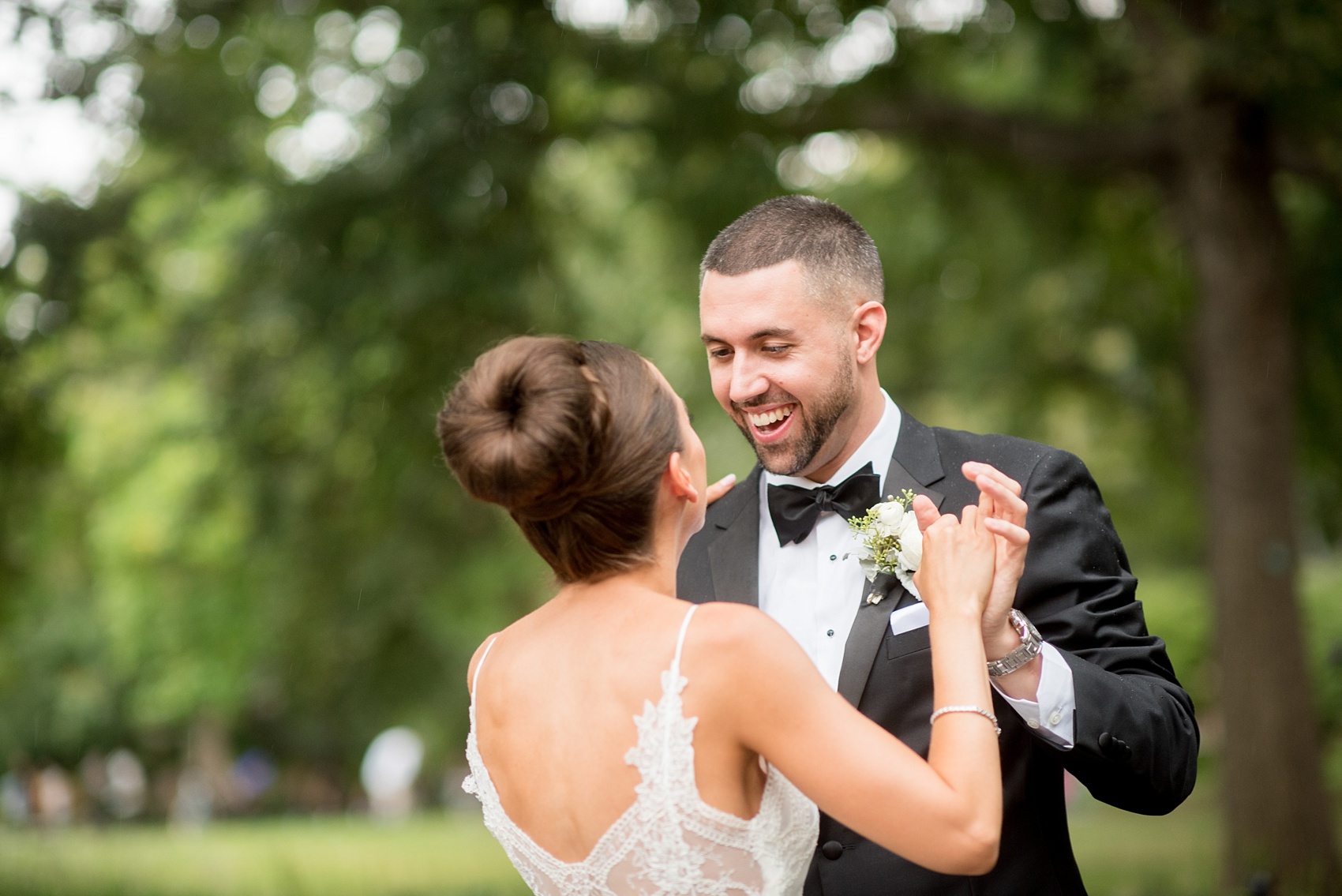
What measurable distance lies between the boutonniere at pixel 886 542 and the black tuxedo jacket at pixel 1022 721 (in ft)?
0.21

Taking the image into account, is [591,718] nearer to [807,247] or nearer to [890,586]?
[890,586]

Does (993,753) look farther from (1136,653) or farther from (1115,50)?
(1115,50)

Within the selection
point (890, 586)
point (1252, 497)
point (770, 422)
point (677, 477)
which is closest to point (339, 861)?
point (1252, 497)

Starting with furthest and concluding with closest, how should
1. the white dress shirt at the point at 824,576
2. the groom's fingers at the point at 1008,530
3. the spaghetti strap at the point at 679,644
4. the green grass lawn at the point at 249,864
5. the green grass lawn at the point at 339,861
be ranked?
the green grass lawn at the point at 249,864 → the green grass lawn at the point at 339,861 → the white dress shirt at the point at 824,576 → the groom's fingers at the point at 1008,530 → the spaghetti strap at the point at 679,644

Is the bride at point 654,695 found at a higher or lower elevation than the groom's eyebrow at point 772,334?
lower

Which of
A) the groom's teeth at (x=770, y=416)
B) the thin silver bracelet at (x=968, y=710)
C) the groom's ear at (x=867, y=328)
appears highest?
the groom's ear at (x=867, y=328)

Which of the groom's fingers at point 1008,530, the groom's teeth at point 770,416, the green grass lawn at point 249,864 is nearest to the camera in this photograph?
the groom's fingers at point 1008,530

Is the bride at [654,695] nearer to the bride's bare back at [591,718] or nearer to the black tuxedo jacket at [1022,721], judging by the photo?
the bride's bare back at [591,718]

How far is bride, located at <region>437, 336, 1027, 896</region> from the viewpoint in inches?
89.8

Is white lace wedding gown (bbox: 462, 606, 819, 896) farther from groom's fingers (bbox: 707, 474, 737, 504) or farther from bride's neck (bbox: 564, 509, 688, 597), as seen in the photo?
groom's fingers (bbox: 707, 474, 737, 504)

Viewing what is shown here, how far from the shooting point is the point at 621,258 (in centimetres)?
1333

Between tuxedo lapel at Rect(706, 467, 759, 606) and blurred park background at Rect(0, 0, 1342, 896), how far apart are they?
3142 millimetres

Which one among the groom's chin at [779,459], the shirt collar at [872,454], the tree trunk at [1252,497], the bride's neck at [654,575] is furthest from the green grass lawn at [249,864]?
the bride's neck at [654,575]

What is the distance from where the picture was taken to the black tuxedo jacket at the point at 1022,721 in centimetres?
277
